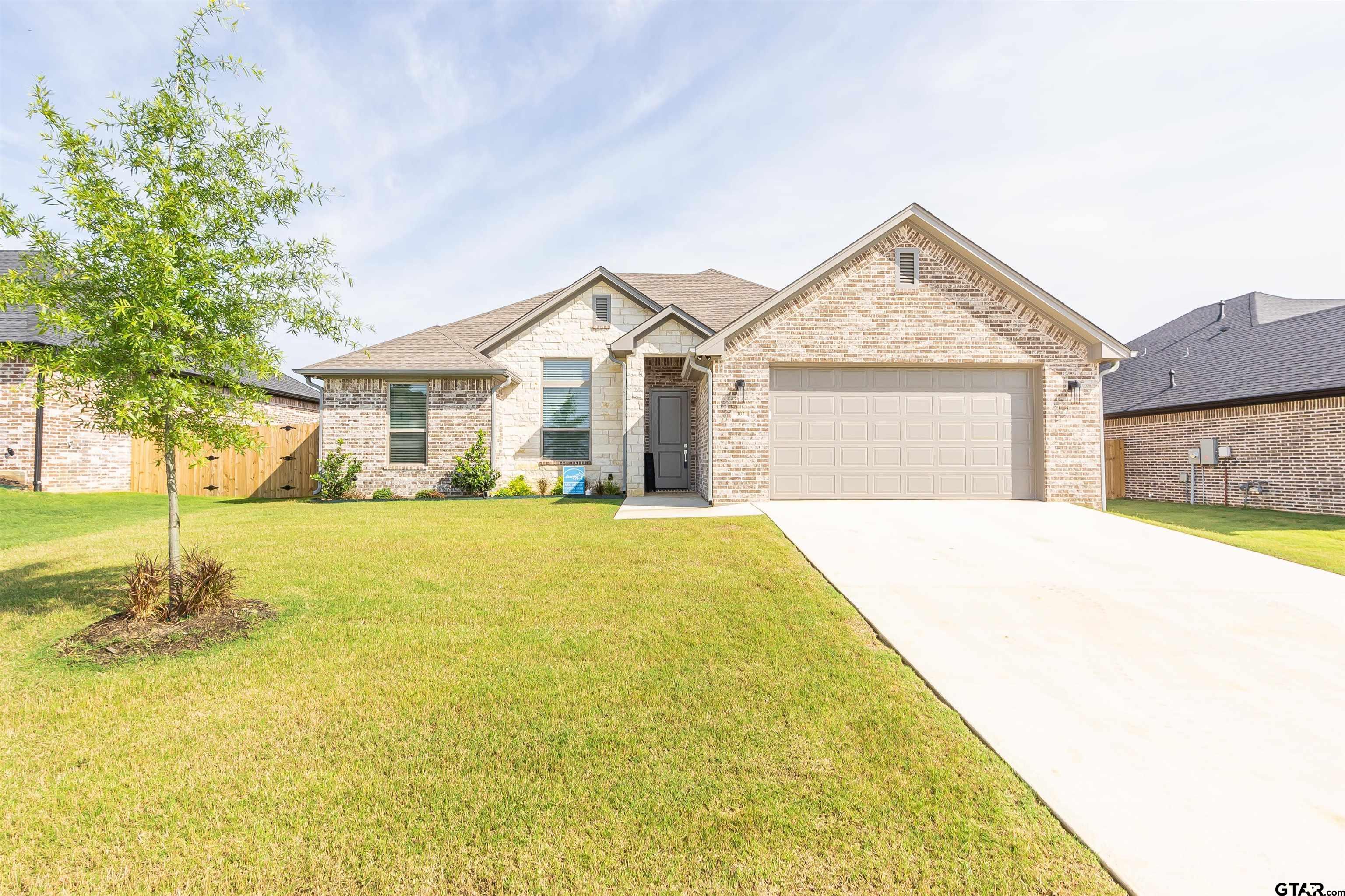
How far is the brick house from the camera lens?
1438 cm

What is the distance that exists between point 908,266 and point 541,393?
32.2 feet

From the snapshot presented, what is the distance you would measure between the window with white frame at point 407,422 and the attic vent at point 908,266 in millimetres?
12169

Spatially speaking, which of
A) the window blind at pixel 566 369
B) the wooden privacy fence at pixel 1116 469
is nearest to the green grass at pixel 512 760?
the window blind at pixel 566 369

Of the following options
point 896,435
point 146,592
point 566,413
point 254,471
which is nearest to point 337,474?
point 254,471

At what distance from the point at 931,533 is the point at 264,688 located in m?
8.29

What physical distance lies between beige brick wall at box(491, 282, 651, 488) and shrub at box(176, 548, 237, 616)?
985 centimetres

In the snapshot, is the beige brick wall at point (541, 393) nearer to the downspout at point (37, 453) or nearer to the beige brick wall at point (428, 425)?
the beige brick wall at point (428, 425)

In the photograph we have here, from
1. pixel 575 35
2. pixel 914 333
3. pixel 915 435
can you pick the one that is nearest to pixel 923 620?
pixel 915 435

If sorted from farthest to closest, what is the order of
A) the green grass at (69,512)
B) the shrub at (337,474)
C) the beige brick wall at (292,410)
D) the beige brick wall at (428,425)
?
the beige brick wall at (292,410), the beige brick wall at (428,425), the shrub at (337,474), the green grass at (69,512)

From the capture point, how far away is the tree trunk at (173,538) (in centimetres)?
504

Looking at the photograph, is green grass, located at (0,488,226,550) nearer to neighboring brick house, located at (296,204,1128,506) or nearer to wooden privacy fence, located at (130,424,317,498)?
wooden privacy fence, located at (130,424,317,498)

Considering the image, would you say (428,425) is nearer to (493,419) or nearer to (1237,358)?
(493,419)

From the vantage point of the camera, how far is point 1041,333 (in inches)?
451

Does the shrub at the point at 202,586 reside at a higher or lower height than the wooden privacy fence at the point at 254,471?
lower
